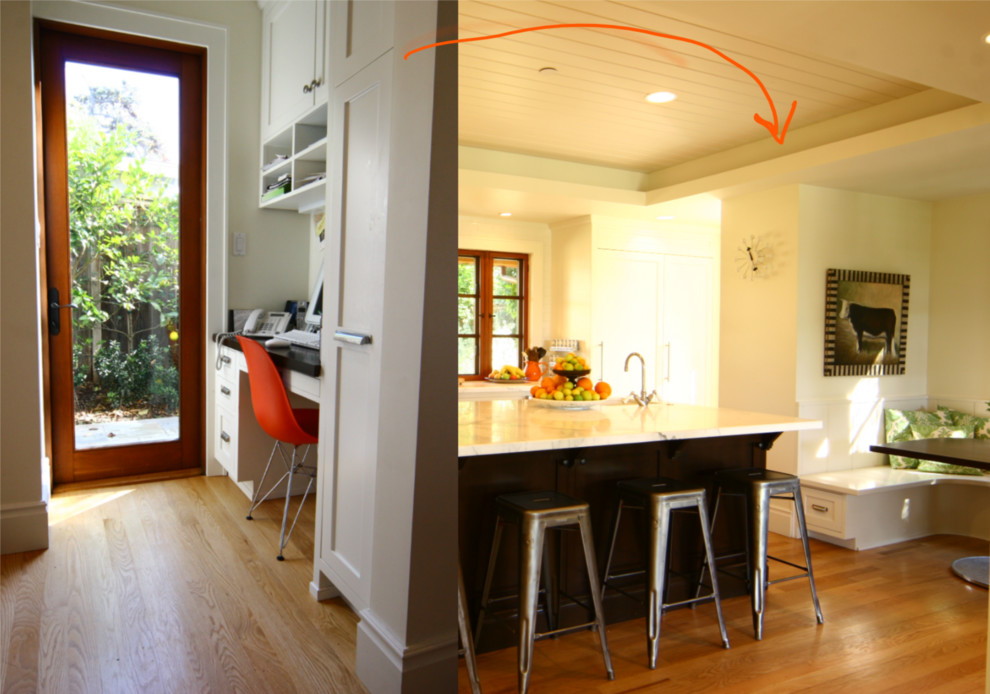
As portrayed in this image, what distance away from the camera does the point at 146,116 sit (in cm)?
429

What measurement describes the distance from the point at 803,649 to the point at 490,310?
4016 millimetres

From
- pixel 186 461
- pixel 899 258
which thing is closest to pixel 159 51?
pixel 186 461

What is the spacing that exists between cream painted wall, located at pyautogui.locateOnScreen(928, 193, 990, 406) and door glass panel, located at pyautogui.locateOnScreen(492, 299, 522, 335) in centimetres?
318

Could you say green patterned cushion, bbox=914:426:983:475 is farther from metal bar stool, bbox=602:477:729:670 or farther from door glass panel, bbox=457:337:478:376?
door glass panel, bbox=457:337:478:376

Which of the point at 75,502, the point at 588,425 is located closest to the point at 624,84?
the point at 588,425

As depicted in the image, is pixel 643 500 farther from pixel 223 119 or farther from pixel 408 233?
pixel 223 119

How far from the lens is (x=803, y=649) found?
8.27 feet

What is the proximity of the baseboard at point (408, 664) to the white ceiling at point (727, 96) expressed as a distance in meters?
1.70

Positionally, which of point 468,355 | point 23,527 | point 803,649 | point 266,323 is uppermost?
point 266,323

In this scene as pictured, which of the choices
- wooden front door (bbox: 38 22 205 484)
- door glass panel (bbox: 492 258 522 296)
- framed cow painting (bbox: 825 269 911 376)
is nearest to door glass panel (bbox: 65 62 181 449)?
wooden front door (bbox: 38 22 205 484)

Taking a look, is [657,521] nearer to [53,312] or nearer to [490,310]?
[53,312]

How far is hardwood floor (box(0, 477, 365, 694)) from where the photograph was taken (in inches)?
81.7

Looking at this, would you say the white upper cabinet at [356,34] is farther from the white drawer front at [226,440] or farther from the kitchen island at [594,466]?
the white drawer front at [226,440]

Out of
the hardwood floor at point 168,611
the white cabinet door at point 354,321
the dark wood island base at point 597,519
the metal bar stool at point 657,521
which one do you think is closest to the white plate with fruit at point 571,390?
the dark wood island base at point 597,519
